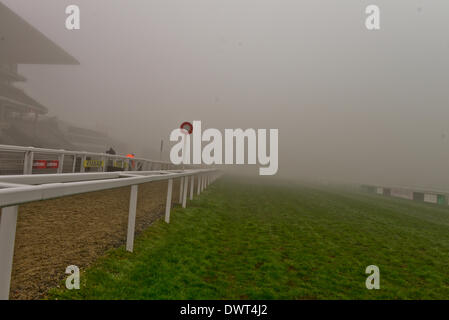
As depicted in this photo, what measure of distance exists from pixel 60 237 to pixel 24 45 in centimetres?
5268

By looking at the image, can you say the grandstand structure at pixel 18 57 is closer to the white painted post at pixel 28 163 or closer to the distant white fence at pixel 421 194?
the white painted post at pixel 28 163

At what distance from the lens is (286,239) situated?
5.58 m

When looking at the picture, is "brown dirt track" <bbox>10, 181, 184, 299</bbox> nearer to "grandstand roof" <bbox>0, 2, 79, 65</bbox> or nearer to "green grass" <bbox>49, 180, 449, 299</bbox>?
"green grass" <bbox>49, 180, 449, 299</bbox>

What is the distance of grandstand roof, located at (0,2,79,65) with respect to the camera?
37.0 m

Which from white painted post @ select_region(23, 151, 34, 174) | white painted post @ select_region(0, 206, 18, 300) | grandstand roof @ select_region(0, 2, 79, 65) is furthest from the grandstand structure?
white painted post @ select_region(0, 206, 18, 300)

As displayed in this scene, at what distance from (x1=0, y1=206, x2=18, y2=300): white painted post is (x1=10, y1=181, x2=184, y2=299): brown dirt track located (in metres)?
0.58

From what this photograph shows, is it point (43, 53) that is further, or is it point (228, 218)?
point (43, 53)

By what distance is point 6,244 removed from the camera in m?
1.78

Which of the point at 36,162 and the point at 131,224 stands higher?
the point at 36,162

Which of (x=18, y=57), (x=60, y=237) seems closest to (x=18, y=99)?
(x=18, y=57)

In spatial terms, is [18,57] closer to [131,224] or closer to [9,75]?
[9,75]

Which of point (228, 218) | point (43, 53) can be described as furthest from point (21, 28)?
point (228, 218)

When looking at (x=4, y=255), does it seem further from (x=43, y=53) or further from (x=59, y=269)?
(x=43, y=53)
